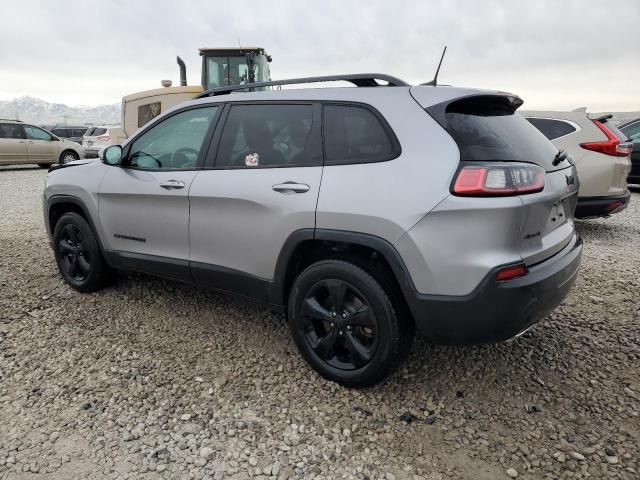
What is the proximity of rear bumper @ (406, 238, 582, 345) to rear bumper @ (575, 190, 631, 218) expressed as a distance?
3760 mm

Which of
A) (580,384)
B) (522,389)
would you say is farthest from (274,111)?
(580,384)

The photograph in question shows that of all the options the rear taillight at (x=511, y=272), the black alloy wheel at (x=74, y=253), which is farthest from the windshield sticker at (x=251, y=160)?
the black alloy wheel at (x=74, y=253)

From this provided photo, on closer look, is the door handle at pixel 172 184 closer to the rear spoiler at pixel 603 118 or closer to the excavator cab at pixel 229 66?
the rear spoiler at pixel 603 118

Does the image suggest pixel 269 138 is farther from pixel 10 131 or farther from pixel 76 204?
pixel 10 131

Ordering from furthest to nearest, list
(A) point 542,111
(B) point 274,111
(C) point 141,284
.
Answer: (A) point 542,111
(C) point 141,284
(B) point 274,111

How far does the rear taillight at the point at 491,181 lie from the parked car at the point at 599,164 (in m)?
4.01

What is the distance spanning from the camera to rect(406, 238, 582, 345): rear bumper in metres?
2.22

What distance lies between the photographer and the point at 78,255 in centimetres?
410

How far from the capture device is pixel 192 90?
10.4m

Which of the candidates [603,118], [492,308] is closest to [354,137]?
[492,308]

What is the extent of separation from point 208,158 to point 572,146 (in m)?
4.88

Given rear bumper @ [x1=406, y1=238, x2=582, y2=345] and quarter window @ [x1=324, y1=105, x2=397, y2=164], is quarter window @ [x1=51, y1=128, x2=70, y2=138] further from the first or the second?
rear bumper @ [x1=406, y1=238, x2=582, y2=345]

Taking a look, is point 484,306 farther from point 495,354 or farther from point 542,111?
point 542,111

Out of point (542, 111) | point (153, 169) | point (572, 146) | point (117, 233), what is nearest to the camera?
point (153, 169)
